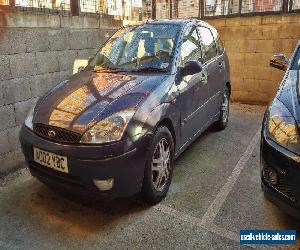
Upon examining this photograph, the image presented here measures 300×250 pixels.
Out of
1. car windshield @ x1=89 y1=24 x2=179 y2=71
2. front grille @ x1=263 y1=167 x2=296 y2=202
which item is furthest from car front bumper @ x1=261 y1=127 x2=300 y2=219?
car windshield @ x1=89 y1=24 x2=179 y2=71

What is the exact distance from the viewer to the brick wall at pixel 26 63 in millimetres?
4035

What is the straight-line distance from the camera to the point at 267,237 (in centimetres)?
283

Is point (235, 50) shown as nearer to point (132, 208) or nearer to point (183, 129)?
point (183, 129)

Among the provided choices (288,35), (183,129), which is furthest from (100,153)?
(288,35)

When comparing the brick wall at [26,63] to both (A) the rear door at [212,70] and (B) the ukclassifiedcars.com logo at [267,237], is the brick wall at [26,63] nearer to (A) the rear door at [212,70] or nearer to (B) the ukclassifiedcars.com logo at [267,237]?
(A) the rear door at [212,70]

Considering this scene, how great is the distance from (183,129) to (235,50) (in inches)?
173

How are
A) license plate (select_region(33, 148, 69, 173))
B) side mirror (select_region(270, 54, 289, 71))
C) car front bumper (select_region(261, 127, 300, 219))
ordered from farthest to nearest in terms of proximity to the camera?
1. side mirror (select_region(270, 54, 289, 71))
2. license plate (select_region(33, 148, 69, 173))
3. car front bumper (select_region(261, 127, 300, 219))

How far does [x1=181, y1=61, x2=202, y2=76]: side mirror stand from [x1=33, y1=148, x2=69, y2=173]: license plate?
164 cm

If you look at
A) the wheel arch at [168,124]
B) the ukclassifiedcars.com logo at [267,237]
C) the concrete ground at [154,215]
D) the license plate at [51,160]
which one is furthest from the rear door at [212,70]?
the license plate at [51,160]

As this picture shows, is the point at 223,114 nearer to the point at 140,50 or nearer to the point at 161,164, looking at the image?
the point at 140,50

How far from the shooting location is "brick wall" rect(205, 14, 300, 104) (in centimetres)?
681

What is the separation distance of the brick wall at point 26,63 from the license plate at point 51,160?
4.05 feet

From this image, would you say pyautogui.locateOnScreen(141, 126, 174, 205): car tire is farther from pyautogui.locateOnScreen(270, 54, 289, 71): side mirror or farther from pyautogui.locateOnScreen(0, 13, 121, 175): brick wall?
pyautogui.locateOnScreen(0, 13, 121, 175): brick wall

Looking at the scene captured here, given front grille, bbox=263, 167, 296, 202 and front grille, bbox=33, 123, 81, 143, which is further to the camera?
front grille, bbox=33, 123, 81, 143
